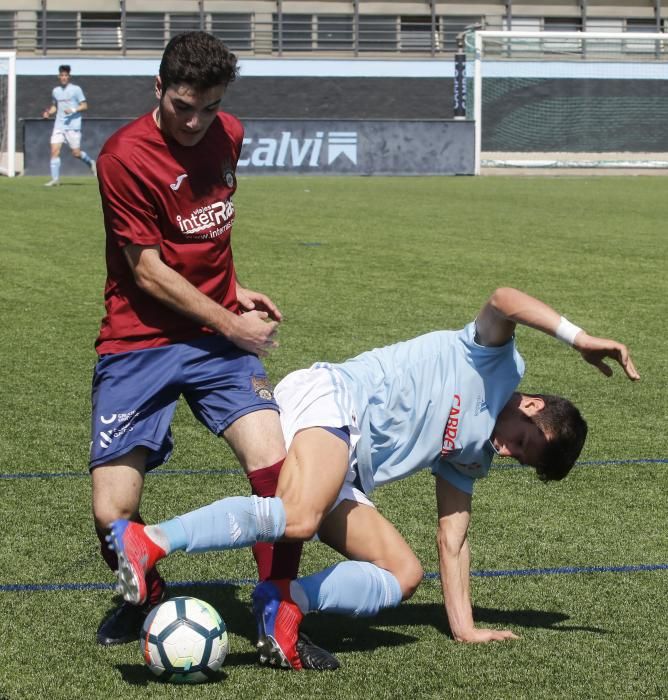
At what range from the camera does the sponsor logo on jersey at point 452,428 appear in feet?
13.6

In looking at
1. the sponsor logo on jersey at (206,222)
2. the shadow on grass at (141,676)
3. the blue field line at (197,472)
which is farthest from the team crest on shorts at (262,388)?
the blue field line at (197,472)

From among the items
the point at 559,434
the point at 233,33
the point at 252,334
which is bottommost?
the point at 559,434

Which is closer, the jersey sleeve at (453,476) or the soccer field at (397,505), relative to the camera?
the soccer field at (397,505)

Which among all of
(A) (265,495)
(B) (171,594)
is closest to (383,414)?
(A) (265,495)

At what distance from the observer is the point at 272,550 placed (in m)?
4.07

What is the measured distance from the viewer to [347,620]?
447 cm

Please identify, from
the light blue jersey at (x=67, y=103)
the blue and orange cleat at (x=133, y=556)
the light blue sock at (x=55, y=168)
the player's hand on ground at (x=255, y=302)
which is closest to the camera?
the blue and orange cleat at (x=133, y=556)

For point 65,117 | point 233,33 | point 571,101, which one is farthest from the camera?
point 233,33

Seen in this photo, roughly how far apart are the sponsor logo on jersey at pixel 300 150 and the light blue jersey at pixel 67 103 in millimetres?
4403

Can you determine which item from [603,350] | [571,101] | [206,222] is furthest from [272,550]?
[571,101]

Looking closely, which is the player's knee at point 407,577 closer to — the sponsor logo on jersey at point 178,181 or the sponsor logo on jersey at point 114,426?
the sponsor logo on jersey at point 114,426

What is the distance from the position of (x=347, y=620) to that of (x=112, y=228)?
1.58 metres

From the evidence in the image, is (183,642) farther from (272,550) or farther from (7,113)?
(7,113)

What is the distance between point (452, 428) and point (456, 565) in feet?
1.62
